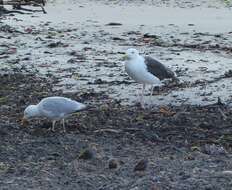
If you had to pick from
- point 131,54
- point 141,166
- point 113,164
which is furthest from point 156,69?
point 141,166

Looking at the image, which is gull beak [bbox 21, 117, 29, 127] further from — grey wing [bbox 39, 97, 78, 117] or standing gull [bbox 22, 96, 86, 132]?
grey wing [bbox 39, 97, 78, 117]

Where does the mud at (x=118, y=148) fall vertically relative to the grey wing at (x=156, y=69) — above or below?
below

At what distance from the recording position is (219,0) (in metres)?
26.2

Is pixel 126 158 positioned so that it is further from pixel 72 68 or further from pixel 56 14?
pixel 56 14

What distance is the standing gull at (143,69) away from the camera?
9.78 m

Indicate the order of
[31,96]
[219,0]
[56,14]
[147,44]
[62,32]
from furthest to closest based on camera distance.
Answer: [219,0]
[56,14]
[62,32]
[147,44]
[31,96]

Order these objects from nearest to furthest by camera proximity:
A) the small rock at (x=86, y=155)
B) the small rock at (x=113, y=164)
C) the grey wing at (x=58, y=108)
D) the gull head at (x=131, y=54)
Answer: the small rock at (x=113, y=164), the small rock at (x=86, y=155), the grey wing at (x=58, y=108), the gull head at (x=131, y=54)

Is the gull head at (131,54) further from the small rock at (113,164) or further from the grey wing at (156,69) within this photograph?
the small rock at (113,164)

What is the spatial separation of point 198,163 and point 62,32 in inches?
475

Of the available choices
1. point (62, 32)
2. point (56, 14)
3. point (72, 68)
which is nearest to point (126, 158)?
point (72, 68)

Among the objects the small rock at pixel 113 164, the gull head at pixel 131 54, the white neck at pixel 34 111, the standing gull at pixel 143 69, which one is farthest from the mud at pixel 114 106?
the gull head at pixel 131 54

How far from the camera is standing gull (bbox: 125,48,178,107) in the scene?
978 centimetres

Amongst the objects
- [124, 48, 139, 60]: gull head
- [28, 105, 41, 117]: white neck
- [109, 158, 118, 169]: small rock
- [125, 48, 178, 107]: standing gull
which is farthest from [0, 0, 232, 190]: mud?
[124, 48, 139, 60]: gull head

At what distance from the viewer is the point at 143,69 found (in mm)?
9828
